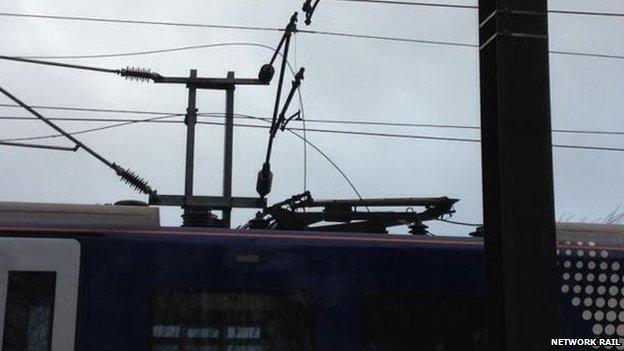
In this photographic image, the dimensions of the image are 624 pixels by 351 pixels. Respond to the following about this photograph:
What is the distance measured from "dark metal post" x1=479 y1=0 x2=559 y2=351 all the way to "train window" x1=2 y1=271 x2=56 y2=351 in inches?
121

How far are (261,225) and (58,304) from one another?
1.98 m

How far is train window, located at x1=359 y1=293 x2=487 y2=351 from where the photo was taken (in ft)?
19.3

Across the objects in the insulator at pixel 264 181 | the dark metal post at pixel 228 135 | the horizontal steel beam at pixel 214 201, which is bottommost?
the horizontal steel beam at pixel 214 201

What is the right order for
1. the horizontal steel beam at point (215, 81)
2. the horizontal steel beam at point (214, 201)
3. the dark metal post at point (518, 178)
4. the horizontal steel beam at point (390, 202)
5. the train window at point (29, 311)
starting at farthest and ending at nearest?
the horizontal steel beam at point (215, 81)
the horizontal steel beam at point (214, 201)
the horizontal steel beam at point (390, 202)
the train window at point (29, 311)
the dark metal post at point (518, 178)

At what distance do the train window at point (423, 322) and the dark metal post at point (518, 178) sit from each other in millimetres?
2086

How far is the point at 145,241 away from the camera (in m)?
5.80

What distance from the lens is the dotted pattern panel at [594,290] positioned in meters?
6.12

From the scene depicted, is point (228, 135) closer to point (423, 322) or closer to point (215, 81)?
point (215, 81)

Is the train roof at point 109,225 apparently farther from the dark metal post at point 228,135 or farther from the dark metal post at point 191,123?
the dark metal post at point 191,123

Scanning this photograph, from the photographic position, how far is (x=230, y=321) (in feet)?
18.6

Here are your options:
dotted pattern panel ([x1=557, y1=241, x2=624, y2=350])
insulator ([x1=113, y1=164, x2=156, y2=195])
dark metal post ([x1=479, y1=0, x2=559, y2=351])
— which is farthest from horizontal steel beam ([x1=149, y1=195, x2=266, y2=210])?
dark metal post ([x1=479, y1=0, x2=559, y2=351])

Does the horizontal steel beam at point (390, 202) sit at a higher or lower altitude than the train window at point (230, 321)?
higher

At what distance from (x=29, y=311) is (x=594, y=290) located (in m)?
4.00

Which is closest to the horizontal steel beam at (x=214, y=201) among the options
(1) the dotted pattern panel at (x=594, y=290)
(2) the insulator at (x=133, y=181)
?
(2) the insulator at (x=133, y=181)
